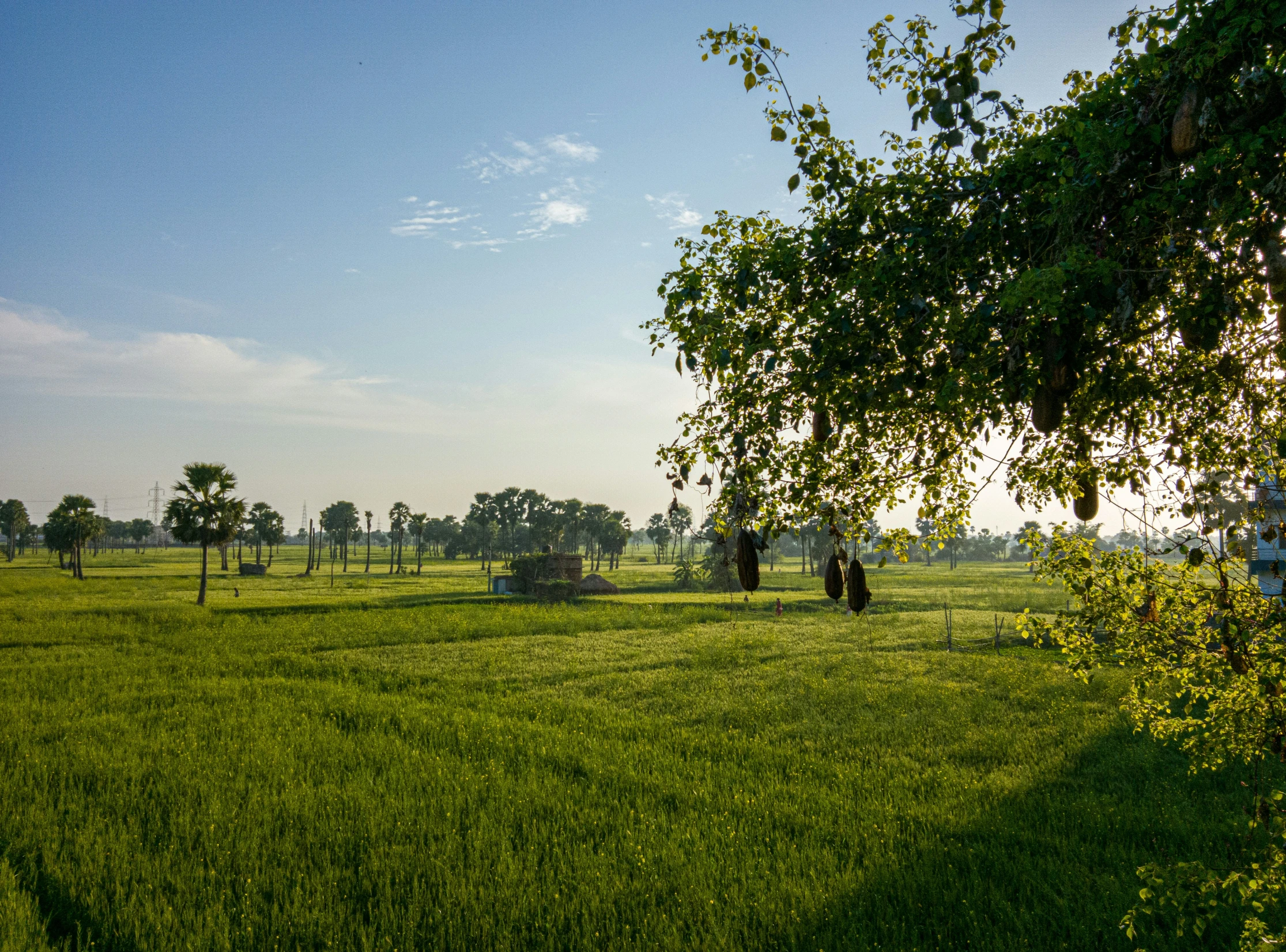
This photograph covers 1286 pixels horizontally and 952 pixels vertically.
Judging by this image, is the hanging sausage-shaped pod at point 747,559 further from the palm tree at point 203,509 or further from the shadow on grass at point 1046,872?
the palm tree at point 203,509

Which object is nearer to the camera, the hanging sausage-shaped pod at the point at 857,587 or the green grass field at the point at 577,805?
the hanging sausage-shaped pod at the point at 857,587

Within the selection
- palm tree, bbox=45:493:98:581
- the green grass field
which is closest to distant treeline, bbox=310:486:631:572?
palm tree, bbox=45:493:98:581

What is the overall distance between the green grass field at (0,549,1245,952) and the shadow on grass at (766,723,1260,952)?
1.7 inches

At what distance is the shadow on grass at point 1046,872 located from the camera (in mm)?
6840

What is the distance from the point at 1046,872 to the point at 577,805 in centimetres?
643

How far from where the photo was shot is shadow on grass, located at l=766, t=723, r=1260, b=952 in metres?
6.84

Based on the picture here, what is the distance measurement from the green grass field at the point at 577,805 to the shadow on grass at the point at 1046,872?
1.7 inches

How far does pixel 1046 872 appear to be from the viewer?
8.12 m

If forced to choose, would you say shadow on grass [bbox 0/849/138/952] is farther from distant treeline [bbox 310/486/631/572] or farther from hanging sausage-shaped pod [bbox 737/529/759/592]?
distant treeline [bbox 310/486/631/572]

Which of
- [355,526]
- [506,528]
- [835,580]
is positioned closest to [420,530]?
[506,528]

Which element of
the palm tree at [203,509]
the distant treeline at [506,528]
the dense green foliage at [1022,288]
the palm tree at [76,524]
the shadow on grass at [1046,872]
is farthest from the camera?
the distant treeline at [506,528]

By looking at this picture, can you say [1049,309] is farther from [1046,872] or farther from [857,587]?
A: [1046,872]

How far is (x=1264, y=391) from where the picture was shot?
151 inches

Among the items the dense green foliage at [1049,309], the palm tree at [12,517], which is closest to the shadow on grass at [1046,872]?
the dense green foliage at [1049,309]
